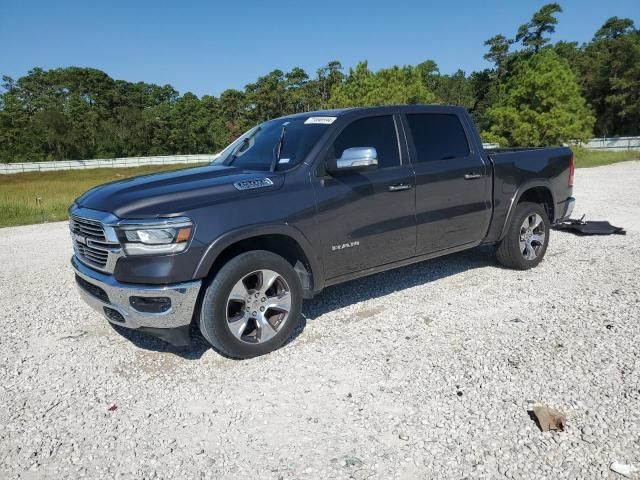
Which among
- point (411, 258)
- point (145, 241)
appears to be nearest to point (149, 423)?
point (145, 241)

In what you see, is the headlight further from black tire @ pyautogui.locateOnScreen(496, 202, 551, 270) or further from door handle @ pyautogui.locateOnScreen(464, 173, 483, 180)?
black tire @ pyautogui.locateOnScreen(496, 202, 551, 270)

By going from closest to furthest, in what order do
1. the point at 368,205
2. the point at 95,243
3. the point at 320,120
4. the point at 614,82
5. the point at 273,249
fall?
the point at 95,243
the point at 273,249
the point at 368,205
the point at 320,120
the point at 614,82

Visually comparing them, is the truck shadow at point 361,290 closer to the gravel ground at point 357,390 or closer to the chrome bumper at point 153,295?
the gravel ground at point 357,390

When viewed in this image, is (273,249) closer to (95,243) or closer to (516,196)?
(95,243)

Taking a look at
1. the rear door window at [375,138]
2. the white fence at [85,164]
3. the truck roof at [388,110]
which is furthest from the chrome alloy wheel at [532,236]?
the white fence at [85,164]

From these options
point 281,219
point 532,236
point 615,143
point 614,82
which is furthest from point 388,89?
point 281,219

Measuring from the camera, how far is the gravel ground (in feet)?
8.79

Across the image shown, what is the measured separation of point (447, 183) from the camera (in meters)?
4.94

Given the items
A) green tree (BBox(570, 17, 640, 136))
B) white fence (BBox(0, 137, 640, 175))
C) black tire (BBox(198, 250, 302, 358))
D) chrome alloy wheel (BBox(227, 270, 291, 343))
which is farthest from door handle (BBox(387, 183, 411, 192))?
green tree (BBox(570, 17, 640, 136))

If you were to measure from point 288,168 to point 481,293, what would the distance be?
2581 mm

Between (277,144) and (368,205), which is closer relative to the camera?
(368,205)

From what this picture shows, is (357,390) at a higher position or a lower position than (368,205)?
lower

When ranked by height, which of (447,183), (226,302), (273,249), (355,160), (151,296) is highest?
(355,160)

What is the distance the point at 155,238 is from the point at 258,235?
2.51 feet
